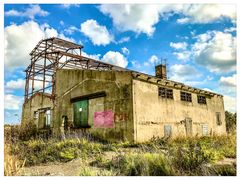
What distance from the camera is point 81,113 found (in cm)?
1758

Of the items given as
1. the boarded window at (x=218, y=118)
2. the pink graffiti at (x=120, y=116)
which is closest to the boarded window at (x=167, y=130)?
the pink graffiti at (x=120, y=116)

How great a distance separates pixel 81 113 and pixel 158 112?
5.34 metres

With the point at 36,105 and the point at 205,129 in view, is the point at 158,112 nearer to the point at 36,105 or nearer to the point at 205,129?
the point at 205,129

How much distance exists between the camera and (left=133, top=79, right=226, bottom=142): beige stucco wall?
14602 millimetres

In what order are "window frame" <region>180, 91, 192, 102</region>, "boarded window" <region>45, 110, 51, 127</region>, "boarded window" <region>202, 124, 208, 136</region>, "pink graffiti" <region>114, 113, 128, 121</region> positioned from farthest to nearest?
"boarded window" <region>45, 110, 51, 127</region>, "boarded window" <region>202, 124, 208, 136</region>, "window frame" <region>180, 91, 192, 102</region>, "pink graffiti" <region>114, 113, 128, 121</region>

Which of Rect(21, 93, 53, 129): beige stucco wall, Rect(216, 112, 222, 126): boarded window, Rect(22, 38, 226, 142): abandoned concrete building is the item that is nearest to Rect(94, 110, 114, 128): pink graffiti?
Rect(22, 38, 226, 142): abandoned concrete building

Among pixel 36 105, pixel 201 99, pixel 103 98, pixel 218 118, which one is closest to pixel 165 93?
pixel 103 98

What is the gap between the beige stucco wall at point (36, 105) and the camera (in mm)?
21984

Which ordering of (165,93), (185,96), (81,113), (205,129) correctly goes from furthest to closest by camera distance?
1. (205,129)
2. (185,96)
3. (81,113)
4. (165,93)

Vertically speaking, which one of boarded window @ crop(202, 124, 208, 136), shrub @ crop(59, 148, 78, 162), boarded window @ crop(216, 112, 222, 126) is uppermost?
boarded window @ crop(216, 112, 222, 126)

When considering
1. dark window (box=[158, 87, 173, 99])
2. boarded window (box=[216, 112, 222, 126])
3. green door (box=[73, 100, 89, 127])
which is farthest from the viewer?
boarded window (box=[216, 112, 222, 126])

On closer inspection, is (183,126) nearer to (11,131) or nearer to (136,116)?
(136,116)

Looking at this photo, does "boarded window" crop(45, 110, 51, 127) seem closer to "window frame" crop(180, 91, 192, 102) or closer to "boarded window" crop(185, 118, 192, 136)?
"window frame" crop(180, 91, 192, 102)

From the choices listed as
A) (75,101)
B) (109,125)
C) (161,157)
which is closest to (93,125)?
(109,125)
